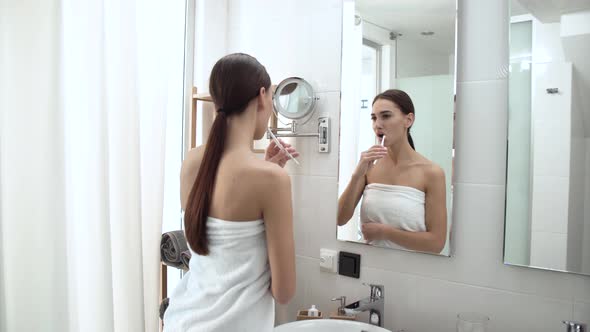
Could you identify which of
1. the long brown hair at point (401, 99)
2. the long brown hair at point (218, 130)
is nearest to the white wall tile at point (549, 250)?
the long brown hair at point (401, 99)

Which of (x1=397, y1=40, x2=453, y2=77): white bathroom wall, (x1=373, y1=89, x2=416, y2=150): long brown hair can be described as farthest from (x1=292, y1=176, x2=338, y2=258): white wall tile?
(x1=397, y1=40, x2=453, y2=77): white bathroom wall

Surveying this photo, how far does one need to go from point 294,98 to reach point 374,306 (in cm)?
81

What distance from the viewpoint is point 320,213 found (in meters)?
1.66

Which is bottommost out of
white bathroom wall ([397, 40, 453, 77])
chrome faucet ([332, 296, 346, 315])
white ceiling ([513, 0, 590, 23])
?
chrome faucet ([332, 296, 346, 315])

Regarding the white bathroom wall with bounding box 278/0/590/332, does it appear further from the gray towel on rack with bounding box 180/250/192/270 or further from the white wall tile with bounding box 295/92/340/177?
the gray towel on rack with bounding box 180/250/192/270

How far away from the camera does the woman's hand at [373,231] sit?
149 centimetres

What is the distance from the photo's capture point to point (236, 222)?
105cm

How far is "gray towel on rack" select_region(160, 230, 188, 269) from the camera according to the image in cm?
161

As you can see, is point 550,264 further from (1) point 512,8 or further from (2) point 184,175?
(2) point 184,175

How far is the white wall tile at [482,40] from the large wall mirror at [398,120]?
3 cm

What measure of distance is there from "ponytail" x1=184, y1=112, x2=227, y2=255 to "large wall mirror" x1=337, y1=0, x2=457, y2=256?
0.62 metres

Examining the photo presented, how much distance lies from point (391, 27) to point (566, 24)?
523 millimetres

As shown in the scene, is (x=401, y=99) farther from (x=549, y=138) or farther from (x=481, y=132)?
(x=549, y=138)

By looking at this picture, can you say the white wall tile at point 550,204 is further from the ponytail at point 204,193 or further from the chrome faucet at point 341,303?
the ponytail at point 204,193
